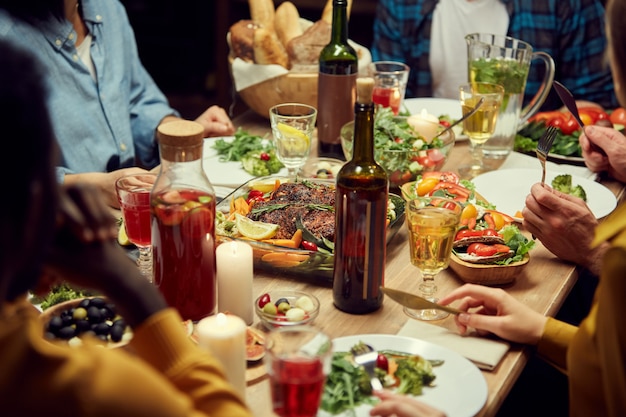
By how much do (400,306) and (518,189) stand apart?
73cm

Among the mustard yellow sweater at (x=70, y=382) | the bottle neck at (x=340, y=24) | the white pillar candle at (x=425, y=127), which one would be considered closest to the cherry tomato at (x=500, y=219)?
the white pillar candle at (x=425, y=127)

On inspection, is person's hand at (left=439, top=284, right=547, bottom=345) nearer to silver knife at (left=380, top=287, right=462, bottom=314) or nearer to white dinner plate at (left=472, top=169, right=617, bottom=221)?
silver knife at (left=380, top=287, right=462, bottom=314)

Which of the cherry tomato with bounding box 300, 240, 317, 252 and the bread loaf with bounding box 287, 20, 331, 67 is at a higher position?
the bread loaf with bounding box 287, 20, 331, 67

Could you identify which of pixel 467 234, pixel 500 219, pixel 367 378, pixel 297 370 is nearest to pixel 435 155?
pixel 500 219

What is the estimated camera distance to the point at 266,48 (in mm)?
2523

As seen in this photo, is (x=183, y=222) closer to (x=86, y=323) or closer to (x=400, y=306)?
(x=86, y=323)

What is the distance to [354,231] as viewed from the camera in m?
1.48

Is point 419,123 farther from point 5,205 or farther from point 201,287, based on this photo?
point 5,205

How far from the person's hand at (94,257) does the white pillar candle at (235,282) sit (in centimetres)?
42

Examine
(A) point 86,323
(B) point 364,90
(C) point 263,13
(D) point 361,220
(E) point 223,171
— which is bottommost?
(E) point 223,171

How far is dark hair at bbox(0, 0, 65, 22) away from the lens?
185 cm

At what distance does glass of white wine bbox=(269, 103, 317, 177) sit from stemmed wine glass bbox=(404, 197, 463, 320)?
0.53 metres

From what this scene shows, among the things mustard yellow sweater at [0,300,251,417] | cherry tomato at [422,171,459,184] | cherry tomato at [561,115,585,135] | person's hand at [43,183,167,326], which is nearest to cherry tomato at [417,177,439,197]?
cherry tomato at [422,171,459,184]

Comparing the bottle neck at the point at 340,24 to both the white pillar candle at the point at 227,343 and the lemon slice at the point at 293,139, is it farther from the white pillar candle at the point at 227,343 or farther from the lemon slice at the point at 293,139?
the white pillar candle at the point at 227,343
